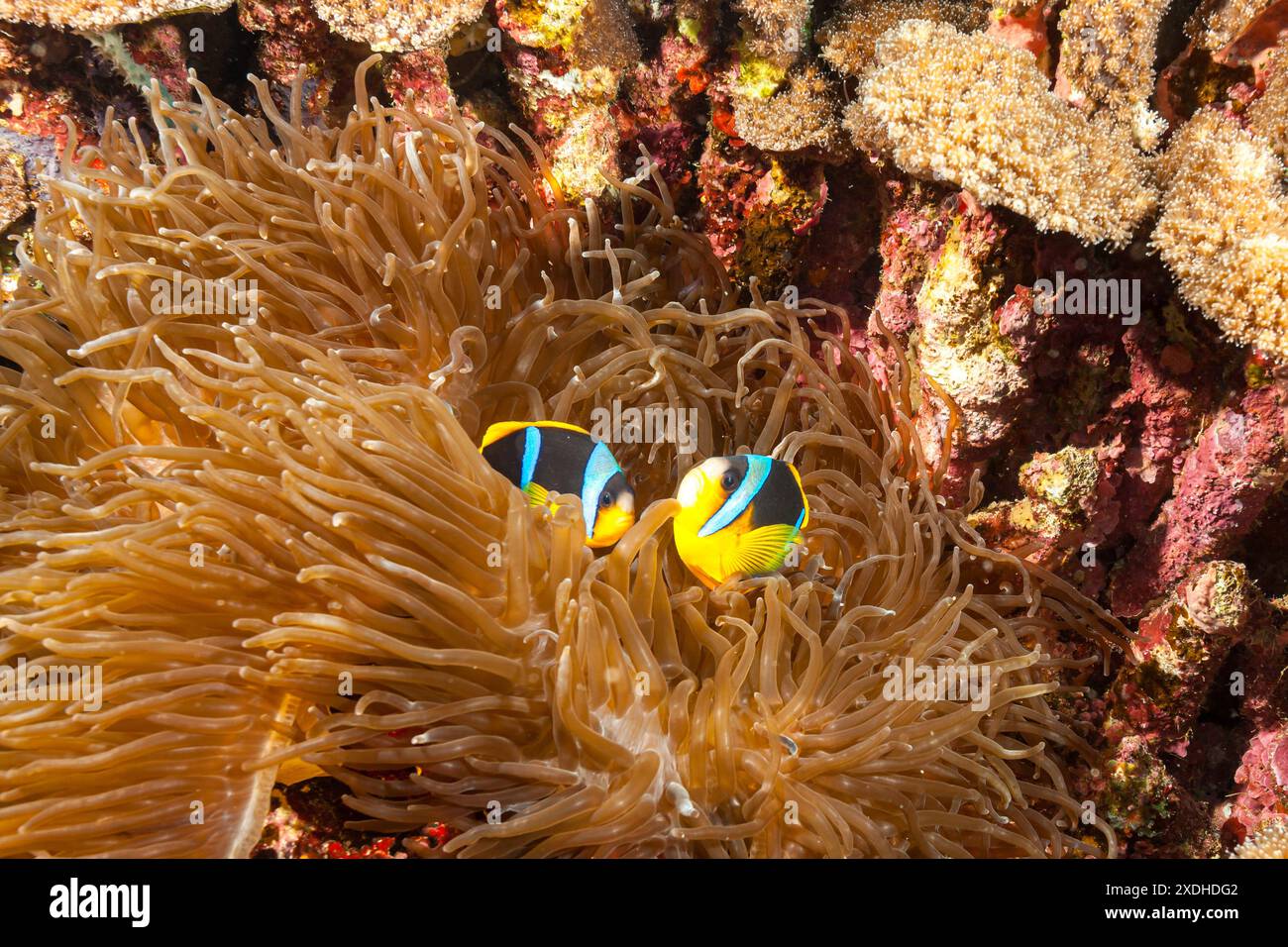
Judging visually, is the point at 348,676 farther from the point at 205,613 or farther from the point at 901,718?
the point at 901,718

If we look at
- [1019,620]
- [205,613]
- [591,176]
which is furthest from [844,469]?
[205,613]

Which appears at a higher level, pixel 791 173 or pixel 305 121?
pixel 305 121

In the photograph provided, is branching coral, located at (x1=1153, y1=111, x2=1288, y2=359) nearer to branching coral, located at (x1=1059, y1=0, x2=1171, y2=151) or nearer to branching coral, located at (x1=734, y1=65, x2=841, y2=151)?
branching coral, located at (x1=1059, y1=0, x2=1171, y2=151)

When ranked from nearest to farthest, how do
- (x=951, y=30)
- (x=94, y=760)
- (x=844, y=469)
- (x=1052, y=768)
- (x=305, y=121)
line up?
1. (x=94, y=760)
2. (x=1052, y=768)
3. (x=951, y=30)
4. (x=844, y=469)
5. (x=305, y=121)

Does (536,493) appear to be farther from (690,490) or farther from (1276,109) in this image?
(1276,109)

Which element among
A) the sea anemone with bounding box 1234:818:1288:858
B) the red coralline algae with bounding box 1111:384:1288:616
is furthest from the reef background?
the sea anemone with bounding box 1234:818:1288:858

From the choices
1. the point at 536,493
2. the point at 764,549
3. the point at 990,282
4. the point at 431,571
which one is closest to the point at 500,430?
the point at 536,493

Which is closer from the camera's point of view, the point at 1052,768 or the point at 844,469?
the point at 1052,768

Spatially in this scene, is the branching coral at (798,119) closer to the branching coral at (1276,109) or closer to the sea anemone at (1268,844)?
the branching coral at (1276,109)
